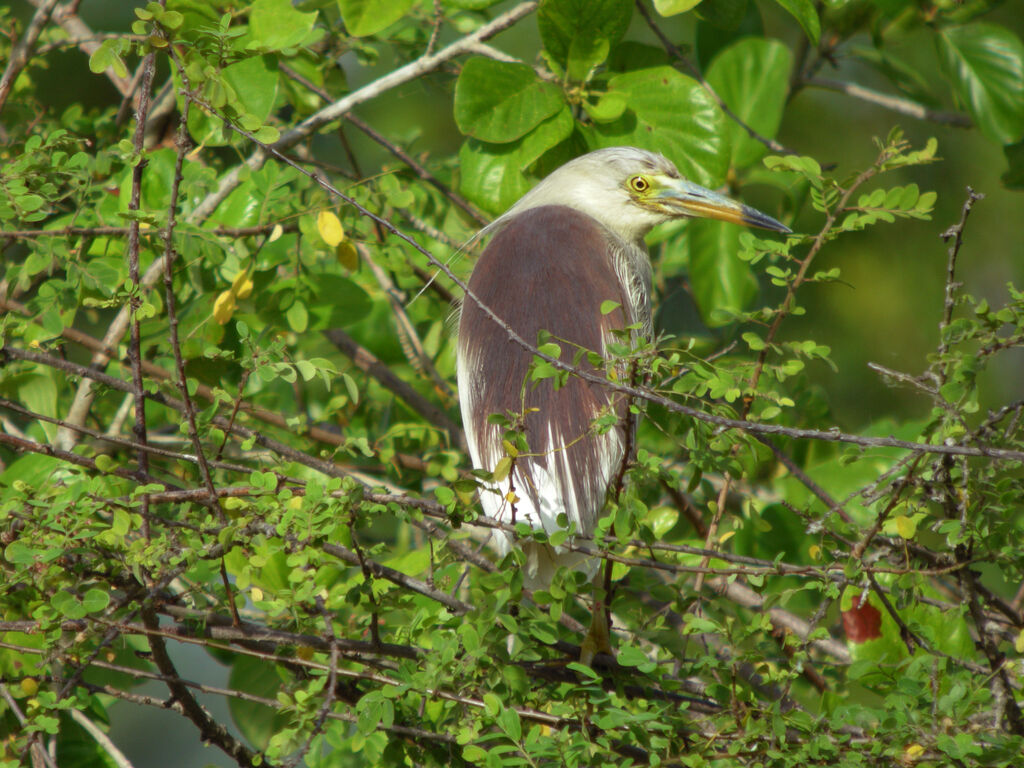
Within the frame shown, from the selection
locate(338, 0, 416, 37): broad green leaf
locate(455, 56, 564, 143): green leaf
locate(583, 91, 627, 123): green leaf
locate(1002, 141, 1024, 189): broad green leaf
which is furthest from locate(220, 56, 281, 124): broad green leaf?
locate(1002, 141, 1024, 189): broad green leaf

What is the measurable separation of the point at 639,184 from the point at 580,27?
633 mm

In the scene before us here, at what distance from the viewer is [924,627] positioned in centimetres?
132

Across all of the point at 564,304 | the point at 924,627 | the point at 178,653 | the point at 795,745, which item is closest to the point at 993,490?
the point at 924,627

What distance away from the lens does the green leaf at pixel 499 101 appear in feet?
6.08

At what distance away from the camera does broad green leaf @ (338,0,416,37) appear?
1.83m

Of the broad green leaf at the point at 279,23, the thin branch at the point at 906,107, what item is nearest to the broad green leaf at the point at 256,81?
the broad green leaf at the point at 279,23

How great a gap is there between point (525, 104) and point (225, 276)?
683 mm

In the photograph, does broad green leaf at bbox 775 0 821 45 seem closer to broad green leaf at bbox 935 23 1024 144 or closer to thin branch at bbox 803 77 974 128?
broad green leaf at bbox 935 23 1024 144

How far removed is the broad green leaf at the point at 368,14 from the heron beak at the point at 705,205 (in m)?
0.83

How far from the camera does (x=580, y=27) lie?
1.91m

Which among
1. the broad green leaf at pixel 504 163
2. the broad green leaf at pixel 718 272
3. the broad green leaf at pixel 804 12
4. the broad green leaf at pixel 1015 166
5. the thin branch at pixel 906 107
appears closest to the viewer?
the broad green leaf at pixel 804 12

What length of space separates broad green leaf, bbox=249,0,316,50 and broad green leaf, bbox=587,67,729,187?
2.05 feet

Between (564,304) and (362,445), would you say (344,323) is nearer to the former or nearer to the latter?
(564,304)

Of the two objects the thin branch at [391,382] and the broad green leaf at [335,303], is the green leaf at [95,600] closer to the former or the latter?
the broad green leaf at [335,303]
